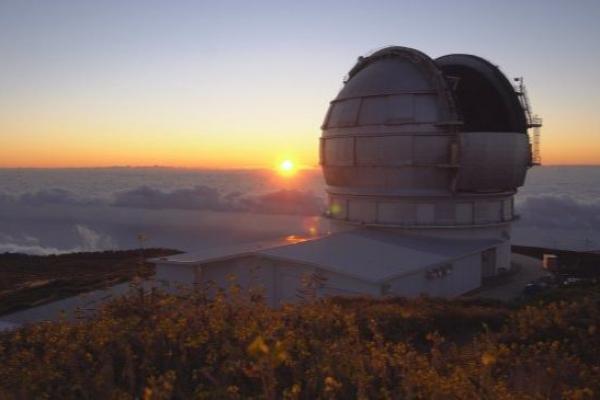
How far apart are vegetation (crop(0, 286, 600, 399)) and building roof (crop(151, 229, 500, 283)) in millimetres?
8456

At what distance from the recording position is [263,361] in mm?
3932

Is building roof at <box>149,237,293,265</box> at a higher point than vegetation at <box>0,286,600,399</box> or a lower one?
lower

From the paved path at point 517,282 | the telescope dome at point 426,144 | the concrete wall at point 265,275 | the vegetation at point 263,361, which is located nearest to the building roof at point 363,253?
the concrete wall at point 265,275

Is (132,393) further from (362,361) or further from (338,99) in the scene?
(338,99)

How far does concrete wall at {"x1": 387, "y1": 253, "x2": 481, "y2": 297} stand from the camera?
17062mm

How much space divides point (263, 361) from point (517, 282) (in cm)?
2056

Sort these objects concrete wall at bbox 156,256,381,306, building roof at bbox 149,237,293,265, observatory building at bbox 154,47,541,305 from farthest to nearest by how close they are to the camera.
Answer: observatory building at bbox 154,47,541,305, building roof at bbox 149,237,293,265, concrete wall at bbox 156,256,381,306

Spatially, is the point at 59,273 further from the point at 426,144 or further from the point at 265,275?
the point at 426,144

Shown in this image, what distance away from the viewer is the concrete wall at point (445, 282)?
17.1 metres

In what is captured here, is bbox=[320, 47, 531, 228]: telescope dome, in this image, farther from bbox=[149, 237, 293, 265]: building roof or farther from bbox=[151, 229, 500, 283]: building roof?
bbox=[149, 237, 293, 265]: building roof

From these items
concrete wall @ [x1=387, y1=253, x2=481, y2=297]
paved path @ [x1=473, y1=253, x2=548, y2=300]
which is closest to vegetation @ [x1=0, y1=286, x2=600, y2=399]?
concrete wall @ [x1=387, y1=253, x2=481, y2=297]

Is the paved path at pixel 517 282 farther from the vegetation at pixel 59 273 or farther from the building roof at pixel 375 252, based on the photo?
the vegetation at pixel 59 273

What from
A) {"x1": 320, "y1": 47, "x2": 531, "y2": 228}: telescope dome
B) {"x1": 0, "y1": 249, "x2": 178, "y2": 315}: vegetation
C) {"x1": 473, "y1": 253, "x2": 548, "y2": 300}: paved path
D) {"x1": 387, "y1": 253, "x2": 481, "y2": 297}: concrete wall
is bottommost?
{"x1": 0, "y1": 249, "x2": 178, "y2": 315}: vegetation

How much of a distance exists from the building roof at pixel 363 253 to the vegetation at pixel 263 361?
8.46 m
